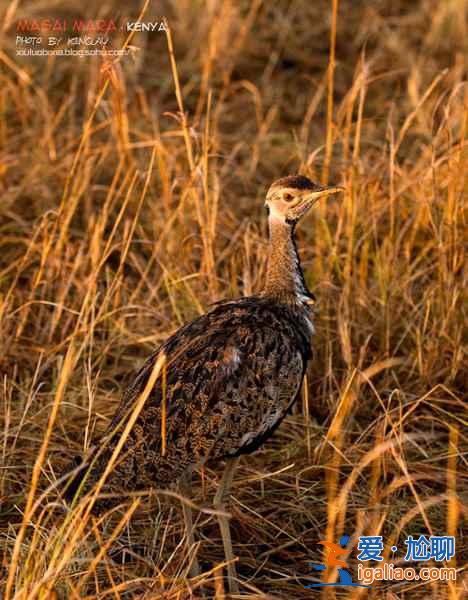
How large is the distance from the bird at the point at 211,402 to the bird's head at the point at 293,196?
0.12 meters

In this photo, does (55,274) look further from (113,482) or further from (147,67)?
(147,67)

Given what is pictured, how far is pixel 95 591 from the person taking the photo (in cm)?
316

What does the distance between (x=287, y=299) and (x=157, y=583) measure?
1.13m

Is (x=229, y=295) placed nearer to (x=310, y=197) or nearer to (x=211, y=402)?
(x=310, y=197)

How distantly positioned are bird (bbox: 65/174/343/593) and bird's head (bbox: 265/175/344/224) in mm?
125

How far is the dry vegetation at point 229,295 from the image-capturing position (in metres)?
3.33

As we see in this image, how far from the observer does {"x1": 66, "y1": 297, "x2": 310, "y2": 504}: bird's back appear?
3.24 m

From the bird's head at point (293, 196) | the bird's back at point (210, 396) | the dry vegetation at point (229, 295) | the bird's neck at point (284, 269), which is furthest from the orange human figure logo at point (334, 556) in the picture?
the bird's head at point (293, 196)

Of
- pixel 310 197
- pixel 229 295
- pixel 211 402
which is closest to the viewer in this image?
pixel 211 402

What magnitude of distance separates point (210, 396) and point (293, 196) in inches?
34.5

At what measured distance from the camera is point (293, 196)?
3.76 metres

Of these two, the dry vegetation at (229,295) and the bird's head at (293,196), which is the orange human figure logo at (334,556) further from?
the bird's head at (293,196)

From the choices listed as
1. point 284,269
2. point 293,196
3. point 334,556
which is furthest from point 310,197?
point 334,556

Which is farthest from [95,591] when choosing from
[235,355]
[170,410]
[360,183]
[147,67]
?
[147,67]
